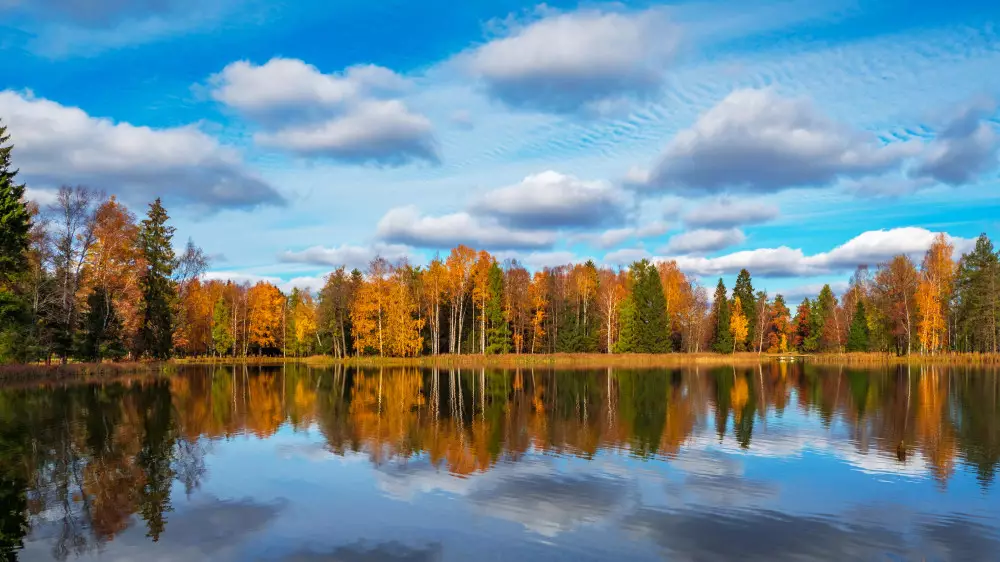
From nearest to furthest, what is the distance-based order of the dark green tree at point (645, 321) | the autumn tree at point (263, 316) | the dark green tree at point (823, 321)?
1. the dark green tree at point (645, 321)
2. the autumn tree at point (263, 316)
3. the dark green tree at point (823, 321)

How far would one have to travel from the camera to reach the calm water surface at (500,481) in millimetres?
11461

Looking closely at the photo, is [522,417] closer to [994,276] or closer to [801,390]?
[801,390]

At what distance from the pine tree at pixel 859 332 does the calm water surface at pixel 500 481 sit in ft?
233

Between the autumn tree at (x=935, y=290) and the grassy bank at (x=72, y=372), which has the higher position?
the autumn tree at (x=935, y=290)

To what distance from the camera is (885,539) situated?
38.3 feet

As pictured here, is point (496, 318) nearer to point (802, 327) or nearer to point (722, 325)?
point (722, 325)

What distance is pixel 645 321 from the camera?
8312 centimetres

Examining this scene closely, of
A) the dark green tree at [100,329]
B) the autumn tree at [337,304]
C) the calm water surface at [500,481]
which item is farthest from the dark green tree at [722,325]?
the dark green tree at [100,329]

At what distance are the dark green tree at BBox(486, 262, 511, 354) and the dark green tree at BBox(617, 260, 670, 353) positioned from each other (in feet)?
53.7

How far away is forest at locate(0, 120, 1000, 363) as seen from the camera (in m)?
49.1

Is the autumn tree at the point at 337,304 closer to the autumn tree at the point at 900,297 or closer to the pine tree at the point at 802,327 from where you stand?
the autumn tree at the point at 900,297

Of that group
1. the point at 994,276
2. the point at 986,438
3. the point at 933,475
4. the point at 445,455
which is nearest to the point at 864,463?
the point at 933,475

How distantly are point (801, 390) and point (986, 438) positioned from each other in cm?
1924

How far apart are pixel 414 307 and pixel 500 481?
60601mm
